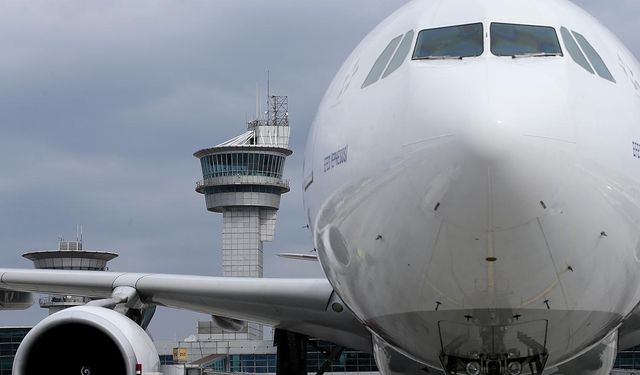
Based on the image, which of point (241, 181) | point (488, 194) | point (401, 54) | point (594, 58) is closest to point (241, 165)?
point (241, 181)

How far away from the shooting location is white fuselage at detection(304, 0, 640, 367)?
22.6 feet

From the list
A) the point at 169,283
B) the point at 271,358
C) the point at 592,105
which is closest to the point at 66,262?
the point at 271,358

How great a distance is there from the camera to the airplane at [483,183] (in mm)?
6922

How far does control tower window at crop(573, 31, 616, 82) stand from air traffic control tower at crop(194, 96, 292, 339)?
117789 millimetres

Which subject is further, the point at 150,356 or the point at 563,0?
the point at 150,356

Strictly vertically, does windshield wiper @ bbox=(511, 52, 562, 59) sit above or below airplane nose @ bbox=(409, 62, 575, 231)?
above

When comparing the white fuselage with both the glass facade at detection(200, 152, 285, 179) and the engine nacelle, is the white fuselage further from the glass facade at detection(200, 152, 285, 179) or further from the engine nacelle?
the glass facade at detection(200, 152, 285, 179)

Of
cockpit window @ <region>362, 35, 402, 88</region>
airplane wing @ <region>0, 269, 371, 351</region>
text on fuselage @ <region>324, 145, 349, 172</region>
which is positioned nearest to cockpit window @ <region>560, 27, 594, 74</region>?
cockpit window @ <region>362, 35, 402, 88</region>

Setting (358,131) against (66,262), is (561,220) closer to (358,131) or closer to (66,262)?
(358,131)

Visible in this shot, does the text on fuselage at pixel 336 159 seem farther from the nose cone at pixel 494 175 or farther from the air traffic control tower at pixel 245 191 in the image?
the air traffic control tower at pixel 245 191

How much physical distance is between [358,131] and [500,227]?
1.54 metres

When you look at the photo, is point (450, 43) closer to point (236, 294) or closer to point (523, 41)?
point (523, 41)

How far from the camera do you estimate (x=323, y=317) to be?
43.3 ft

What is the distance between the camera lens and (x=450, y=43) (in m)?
8.03
